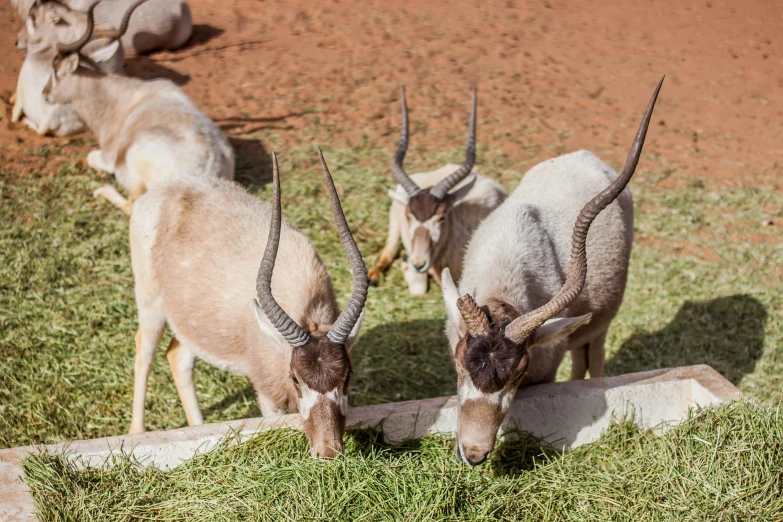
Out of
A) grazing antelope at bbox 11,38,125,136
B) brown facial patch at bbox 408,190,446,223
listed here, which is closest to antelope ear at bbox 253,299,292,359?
brown facial patch at bbox 408,190,446,223

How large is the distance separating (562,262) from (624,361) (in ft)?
6.27

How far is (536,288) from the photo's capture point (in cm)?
512

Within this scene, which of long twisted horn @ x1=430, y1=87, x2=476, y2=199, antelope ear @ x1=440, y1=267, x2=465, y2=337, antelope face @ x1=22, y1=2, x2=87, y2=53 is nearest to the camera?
antelope ear @ x1=440, y1=267, x2=465, y2=337

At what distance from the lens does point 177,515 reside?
4168mm

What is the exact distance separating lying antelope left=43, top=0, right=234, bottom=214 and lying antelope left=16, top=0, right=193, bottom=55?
1524 mm

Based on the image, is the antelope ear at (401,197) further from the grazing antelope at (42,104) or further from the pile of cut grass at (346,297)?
the grazing antelope at (42,104)

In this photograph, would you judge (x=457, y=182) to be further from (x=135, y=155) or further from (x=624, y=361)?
(x=135, y=155)

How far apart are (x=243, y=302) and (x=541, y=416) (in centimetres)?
202

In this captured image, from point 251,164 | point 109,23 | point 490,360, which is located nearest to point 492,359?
point 490,360

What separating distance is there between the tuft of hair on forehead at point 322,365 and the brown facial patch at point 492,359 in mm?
661

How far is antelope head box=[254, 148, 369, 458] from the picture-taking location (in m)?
4.27

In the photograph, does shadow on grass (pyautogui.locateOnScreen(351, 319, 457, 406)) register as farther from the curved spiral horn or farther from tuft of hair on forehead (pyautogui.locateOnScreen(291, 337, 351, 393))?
the curved spiral horn

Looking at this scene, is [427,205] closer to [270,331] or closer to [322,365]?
[270,331]

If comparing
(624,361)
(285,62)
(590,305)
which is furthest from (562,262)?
(285,62)
